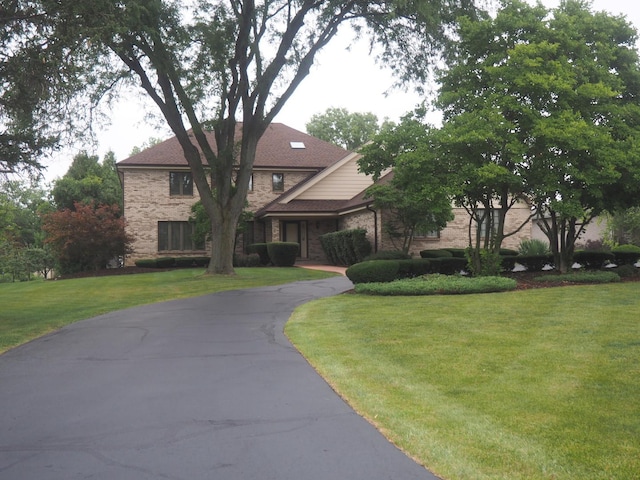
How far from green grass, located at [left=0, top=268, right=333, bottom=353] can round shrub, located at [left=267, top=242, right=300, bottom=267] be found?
3.31 metres

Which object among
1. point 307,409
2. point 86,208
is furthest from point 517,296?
point 86,208

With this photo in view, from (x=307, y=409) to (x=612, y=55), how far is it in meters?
16.5

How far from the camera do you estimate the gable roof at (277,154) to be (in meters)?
33.2

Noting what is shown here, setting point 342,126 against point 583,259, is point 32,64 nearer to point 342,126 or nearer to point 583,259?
point 583,259

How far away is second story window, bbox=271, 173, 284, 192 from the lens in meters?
34.6

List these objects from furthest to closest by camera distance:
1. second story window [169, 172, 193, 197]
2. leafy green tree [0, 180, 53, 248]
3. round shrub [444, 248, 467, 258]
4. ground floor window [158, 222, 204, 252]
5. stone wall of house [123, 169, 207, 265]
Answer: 1. leafy green tree [0, 180, 53, 248]
2. second story window [169, 172, 193, 197]
3. ground floor window [158, 222, 204, 252]
4. stone wall of house [123, 169, 207, 265]
5. round shrub [444, 248, 467, 258]

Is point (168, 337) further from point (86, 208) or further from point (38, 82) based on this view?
point (86, 208)

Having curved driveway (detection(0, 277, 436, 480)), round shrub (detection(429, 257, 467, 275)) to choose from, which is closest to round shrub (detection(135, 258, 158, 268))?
round shrub (detection(429, 257, 467, 275))

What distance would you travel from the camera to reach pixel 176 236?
110 feet

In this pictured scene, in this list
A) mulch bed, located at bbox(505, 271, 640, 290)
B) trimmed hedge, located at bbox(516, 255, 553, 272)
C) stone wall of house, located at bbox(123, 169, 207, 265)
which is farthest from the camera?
stone wall of house, located at bbox(123, 169, 207, 265)

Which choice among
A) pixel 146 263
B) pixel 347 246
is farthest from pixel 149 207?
pixel 347 246

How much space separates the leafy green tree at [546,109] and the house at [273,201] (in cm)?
1263

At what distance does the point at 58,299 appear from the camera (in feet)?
54.7

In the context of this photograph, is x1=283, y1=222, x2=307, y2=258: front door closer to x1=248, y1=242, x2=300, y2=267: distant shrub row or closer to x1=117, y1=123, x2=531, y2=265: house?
x1=117, y1=123, x2=531, y2=265: house
